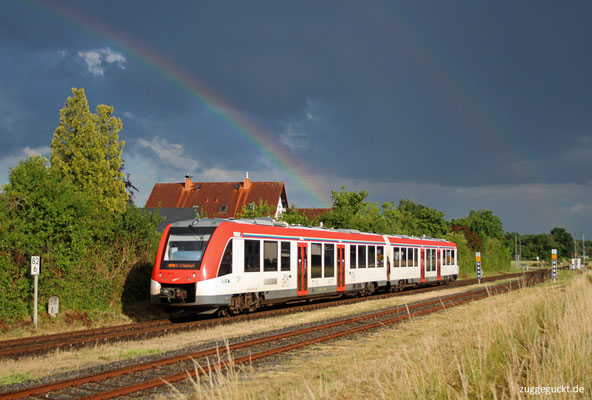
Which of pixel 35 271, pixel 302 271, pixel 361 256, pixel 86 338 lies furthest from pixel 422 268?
pixel 86 338

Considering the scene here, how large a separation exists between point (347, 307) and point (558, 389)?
1654 cm

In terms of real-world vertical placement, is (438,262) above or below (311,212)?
below

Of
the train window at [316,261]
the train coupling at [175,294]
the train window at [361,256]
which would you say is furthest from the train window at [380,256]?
the train coupling at [175,294]

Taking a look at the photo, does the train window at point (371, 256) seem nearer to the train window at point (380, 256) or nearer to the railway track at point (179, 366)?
the train window at point (380, 256)

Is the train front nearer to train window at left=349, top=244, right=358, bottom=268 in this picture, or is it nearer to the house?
train window at left=349, top=244, right=358, bottom=268

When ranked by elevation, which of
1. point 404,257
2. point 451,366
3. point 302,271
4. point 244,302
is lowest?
point 244,302

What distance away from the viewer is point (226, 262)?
1645 cm

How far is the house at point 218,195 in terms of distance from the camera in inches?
2749

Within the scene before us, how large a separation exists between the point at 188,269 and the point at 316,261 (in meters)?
6.69

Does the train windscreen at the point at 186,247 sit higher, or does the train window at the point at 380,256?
the train windscreen at the point at 186,247

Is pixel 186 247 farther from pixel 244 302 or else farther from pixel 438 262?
pixel 438 262

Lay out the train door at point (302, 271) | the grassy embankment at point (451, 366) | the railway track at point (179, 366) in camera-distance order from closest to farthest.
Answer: the grassy embankment at point (451, 366)
the railway track at point (179, 366)
the train door at point (302, 271)

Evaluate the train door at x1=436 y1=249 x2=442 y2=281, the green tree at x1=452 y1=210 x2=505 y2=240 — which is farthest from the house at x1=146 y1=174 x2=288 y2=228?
the green tree at x1=452 y1=210 x2=505 y2=240

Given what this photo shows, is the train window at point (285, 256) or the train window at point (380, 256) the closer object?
the train window at point (285, 256)
